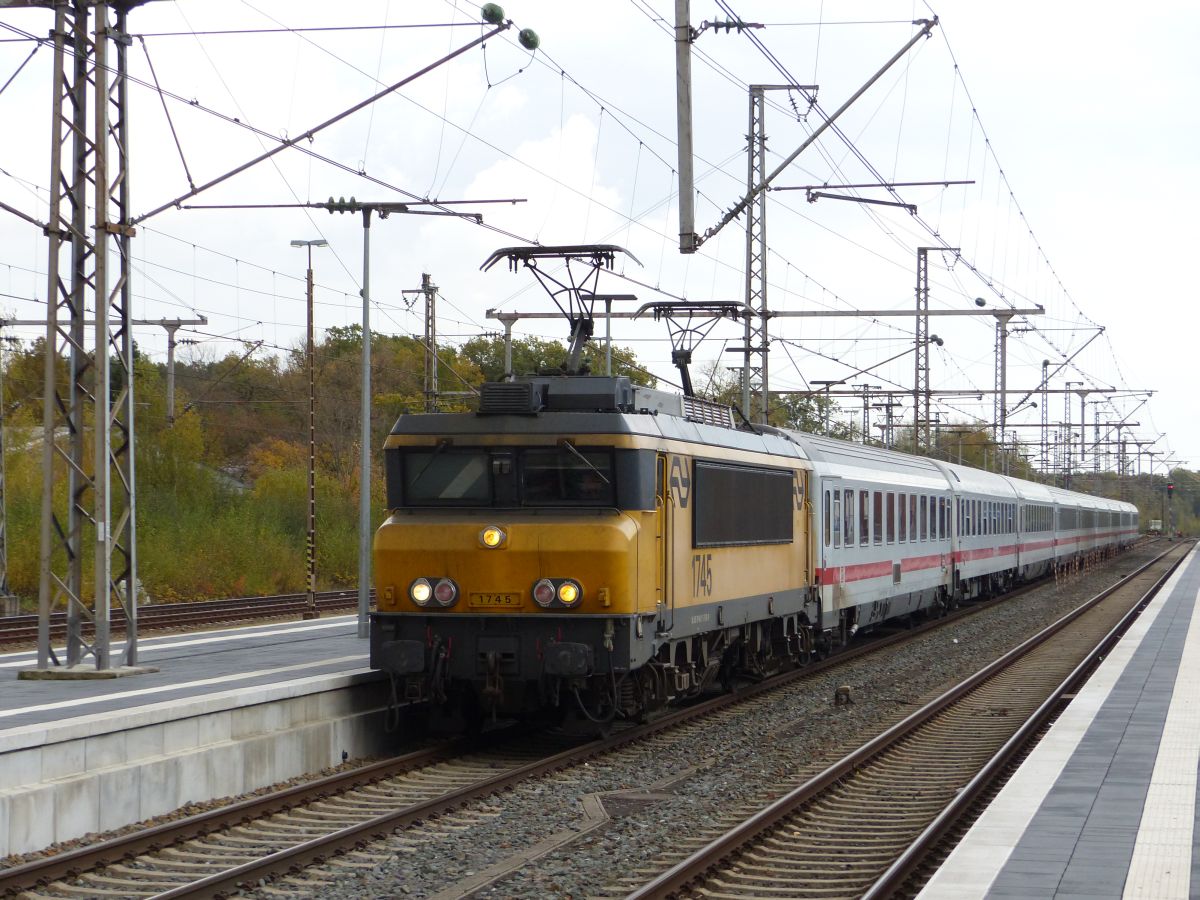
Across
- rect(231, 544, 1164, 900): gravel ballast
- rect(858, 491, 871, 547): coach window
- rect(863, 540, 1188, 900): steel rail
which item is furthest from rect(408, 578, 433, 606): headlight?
rect(858, 491, 871, 547): coach window

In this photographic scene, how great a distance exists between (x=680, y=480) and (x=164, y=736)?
5720mm

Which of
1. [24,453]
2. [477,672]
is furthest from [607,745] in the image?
[24,453]

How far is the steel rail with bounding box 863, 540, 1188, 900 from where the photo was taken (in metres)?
9.05

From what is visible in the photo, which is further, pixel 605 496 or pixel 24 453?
pixel 24 453

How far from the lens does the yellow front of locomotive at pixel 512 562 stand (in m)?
13.7

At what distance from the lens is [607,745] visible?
14680 mm

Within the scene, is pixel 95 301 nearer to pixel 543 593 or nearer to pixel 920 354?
pixel 543 593

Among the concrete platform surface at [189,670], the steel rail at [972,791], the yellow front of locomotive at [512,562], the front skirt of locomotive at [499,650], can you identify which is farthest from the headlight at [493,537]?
the steel rail at [972,791]

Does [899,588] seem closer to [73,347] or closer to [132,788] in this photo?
[73,347]

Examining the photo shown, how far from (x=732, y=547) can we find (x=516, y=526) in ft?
11.8

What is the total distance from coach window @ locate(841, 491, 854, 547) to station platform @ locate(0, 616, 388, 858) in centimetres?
820

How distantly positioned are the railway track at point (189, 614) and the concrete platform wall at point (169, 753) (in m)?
11.3

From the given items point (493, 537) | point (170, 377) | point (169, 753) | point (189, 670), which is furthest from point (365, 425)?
point (170, 377)

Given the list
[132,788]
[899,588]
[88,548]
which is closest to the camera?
[132,788]
